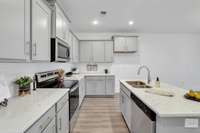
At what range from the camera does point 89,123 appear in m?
2.99

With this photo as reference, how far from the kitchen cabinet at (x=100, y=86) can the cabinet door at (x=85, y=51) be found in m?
0.83

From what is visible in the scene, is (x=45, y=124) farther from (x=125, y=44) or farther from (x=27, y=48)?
(x=125, y=44)

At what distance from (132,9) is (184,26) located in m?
2.61

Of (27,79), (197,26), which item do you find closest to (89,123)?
(27,79)

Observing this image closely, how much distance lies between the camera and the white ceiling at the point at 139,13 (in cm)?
313

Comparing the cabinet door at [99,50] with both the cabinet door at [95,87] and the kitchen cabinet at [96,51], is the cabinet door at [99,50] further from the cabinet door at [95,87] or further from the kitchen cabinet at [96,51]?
the cabinet door at [95,87]

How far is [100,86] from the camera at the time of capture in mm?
5215

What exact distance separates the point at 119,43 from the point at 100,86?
180 cm

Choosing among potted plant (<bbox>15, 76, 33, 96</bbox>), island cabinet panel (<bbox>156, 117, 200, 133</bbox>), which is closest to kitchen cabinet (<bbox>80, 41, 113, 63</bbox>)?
potted plant (<bbox>15, 76, 33, 96</bbox>)

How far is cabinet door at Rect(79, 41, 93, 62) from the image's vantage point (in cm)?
546

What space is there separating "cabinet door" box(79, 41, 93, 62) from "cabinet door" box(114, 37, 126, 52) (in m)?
1.00

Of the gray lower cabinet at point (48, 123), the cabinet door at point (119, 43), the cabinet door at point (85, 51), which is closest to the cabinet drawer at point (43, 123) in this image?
the gray lower cabinet at point (48, 123)

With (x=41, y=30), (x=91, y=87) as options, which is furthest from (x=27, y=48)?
(x=91, y=87)

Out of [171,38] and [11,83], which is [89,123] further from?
[171,38]
